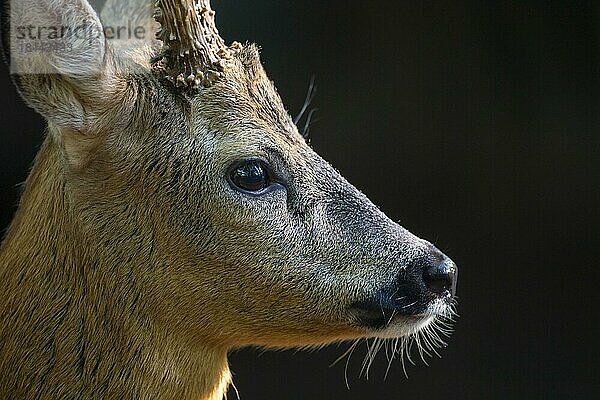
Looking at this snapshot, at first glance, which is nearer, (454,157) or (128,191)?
(128,191)

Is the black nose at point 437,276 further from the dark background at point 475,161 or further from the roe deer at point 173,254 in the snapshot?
the dark background at point 475,161

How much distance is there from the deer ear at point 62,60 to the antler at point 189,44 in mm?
235

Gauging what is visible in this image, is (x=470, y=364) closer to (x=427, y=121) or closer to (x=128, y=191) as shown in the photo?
(x=427, y=121)

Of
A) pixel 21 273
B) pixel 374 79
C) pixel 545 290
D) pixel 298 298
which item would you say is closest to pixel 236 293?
pixel 298 298

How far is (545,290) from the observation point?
8078mm

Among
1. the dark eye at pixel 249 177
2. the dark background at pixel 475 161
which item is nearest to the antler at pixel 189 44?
the dark eye at pixel 249 177

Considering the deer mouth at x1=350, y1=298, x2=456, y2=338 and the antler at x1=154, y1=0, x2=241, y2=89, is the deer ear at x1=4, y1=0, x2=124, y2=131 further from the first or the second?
the deer mouth at x1=350, y1=298, x2=456, y2=338

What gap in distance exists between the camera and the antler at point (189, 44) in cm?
412

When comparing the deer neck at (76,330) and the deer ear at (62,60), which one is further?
the deer neck at (76,330)

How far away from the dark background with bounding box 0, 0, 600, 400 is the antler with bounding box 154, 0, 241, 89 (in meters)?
3.32

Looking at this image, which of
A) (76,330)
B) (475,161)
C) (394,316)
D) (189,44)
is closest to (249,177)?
(189,44)

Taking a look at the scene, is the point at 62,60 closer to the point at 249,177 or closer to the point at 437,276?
the point at 249,177

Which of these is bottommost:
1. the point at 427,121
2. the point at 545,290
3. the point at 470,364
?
the point at 470,364

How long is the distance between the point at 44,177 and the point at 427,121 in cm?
405
